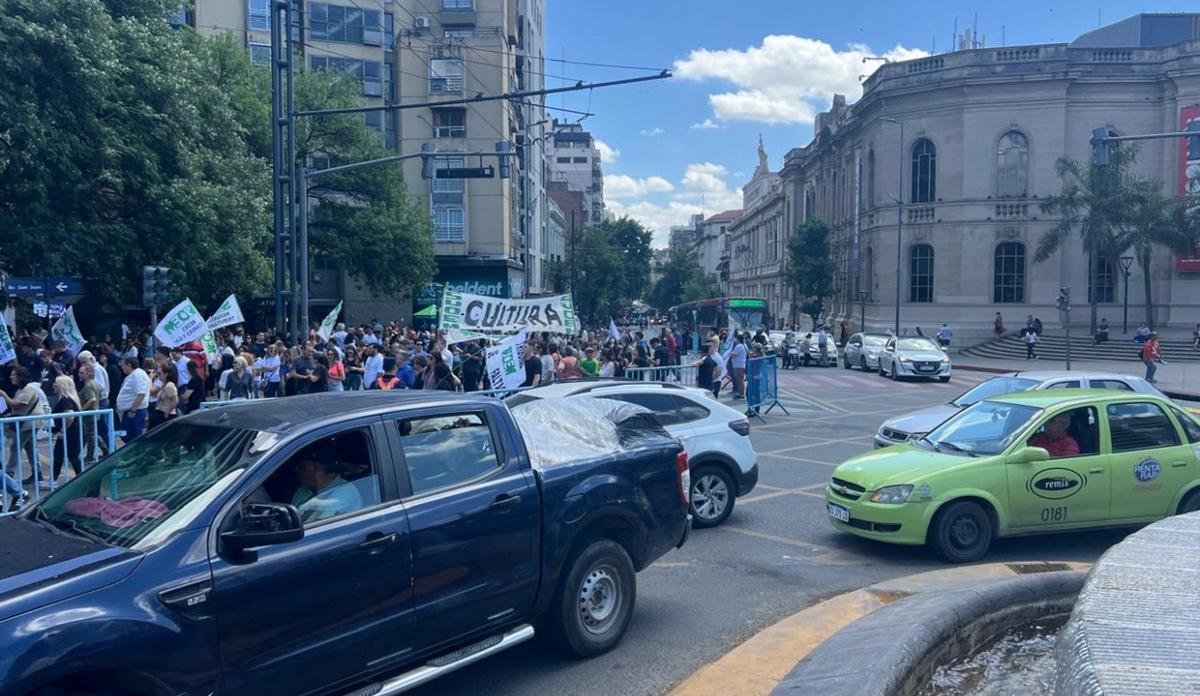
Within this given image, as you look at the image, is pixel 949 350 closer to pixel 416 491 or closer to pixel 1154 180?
pixel 1154 180

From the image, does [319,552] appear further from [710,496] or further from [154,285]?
[154,285]

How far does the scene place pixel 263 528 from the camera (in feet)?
13.6

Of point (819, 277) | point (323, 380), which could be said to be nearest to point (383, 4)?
point (819, 277)

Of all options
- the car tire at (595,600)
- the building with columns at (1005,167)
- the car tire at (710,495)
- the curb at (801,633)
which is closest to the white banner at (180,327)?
the car tire at (710,495)

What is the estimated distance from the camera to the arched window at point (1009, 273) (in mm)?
47188

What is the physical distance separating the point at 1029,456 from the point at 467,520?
17.9ft

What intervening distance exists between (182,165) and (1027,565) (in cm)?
2101

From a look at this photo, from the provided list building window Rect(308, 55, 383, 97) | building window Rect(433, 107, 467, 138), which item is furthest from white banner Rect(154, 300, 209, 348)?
building window Rect(433, 107, 467, 138)

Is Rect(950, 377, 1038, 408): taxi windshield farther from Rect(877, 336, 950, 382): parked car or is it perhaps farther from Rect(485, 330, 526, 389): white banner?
Rect(877, 336, 950, 382): parked car

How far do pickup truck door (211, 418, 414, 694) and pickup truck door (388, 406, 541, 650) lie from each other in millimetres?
129

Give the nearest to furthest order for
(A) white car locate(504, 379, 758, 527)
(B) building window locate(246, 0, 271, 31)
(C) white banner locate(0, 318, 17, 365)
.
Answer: (A) white car locate(504, 379, 758, 527)
(C) white banner locate(0, 318, 17, 365)
(B) building window locate(246, 0, 271, 31)

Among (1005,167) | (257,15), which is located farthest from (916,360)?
Answer: (257,15)

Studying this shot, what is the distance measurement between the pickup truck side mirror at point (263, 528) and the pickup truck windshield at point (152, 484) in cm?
24

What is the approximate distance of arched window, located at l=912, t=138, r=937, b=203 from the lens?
49.0 m
